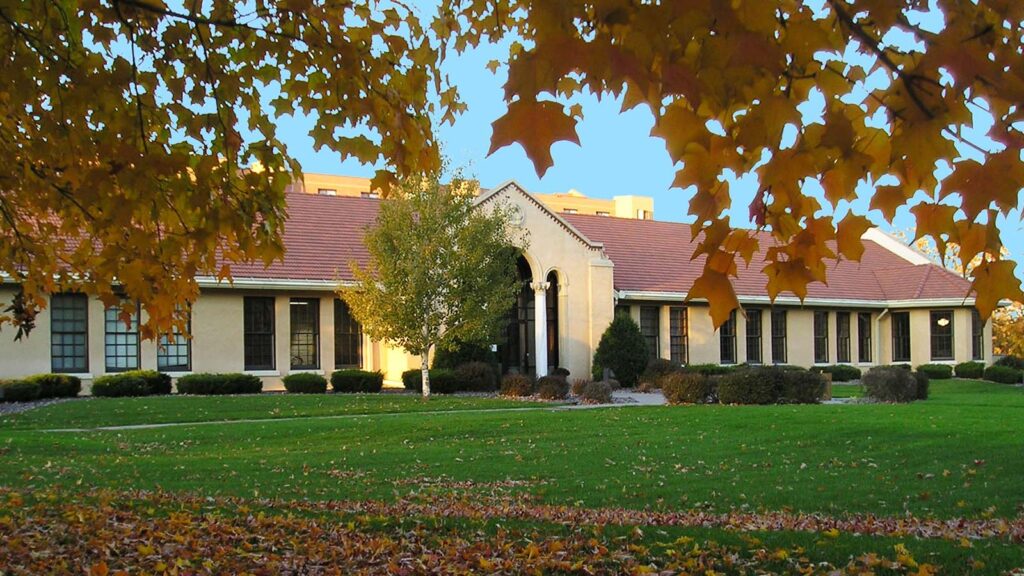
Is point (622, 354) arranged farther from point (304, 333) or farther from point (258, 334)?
point (258, 334)

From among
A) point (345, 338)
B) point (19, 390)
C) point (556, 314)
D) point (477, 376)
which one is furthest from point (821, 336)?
point (19, 390)

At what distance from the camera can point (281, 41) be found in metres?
6.50

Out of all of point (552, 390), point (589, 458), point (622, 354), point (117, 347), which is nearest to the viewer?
point (589, 458)

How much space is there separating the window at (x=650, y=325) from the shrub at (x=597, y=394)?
1030 cm

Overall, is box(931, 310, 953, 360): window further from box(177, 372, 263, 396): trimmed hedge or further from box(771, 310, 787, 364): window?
box(177, 372, 263, 396): trimmed hedge

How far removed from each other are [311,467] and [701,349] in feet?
80.3

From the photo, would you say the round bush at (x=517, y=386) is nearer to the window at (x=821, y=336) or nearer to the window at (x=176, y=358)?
the window at (x=176, y=358)

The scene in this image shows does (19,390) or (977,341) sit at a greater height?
(977,341)

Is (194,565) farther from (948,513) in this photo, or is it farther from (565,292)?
(565,292)

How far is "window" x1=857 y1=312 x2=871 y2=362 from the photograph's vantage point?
4019cm

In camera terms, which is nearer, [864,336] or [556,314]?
[556,314]

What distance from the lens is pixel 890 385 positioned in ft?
79.0

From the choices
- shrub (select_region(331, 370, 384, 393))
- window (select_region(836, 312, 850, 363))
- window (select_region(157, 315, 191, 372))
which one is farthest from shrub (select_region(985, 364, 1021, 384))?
window (select_region(157, 315, 191, 372))

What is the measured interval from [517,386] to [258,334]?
8205 mm
